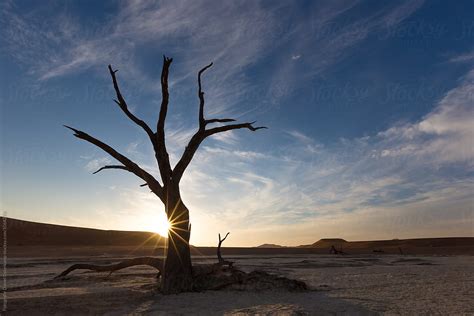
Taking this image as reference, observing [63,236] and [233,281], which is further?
[63,236]

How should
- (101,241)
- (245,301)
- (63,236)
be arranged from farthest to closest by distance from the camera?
1. (101,241)
2. (63,236)
3. (245,301)

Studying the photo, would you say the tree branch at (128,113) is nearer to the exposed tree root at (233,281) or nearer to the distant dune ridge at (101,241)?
the exposed tree root at (233,281)

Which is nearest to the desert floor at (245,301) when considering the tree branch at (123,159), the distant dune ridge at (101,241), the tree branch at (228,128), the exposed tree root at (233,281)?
the exposed tree root at (233,281)

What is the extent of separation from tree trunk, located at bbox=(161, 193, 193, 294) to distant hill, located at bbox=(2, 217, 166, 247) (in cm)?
5031

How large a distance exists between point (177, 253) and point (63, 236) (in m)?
60.2

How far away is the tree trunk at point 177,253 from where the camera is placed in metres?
11.0

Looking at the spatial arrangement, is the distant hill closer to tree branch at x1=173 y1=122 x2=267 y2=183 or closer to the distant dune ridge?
the distant dune ridge

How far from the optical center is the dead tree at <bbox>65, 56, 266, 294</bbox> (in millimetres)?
11141

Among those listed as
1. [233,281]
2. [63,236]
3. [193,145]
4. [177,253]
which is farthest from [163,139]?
[63,236]

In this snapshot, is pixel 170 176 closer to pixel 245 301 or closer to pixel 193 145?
pixel 193 145

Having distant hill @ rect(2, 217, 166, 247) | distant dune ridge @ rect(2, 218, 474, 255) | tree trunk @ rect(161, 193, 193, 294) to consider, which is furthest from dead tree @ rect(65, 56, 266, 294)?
distant hill @ rect(2, 217, 166, 247)

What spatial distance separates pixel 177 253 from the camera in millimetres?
11195

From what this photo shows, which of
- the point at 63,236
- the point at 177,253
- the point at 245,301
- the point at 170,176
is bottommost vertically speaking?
the point at 245,301

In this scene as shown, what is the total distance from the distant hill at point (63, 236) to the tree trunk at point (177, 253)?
50.3m
